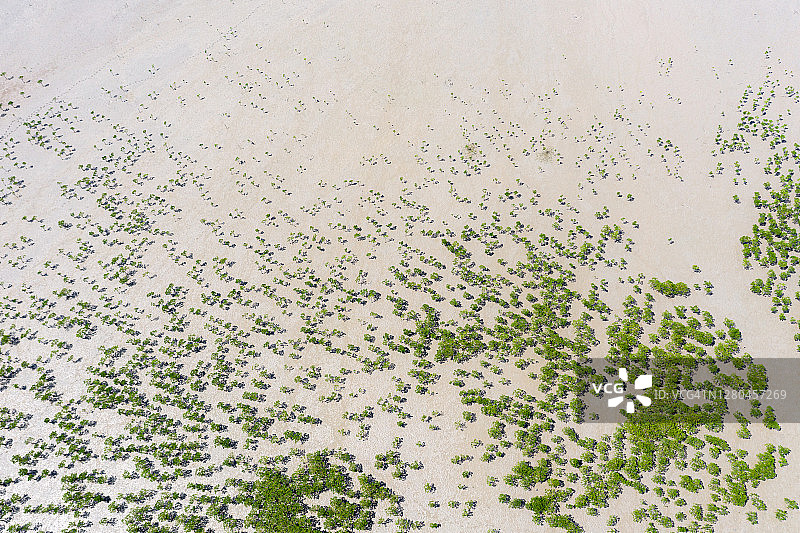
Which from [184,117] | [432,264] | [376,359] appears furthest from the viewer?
[184,117]

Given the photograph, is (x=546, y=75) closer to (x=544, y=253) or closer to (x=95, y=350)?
(x=544, y=253)

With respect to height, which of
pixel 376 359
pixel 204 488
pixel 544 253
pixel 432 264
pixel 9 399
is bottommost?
pixel 204 488

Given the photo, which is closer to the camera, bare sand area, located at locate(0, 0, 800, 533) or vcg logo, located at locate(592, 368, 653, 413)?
bare sand area, located at locate(0, 0, 800, 533)

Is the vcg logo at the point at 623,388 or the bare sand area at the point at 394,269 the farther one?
the vcg logo at the point at 623,388

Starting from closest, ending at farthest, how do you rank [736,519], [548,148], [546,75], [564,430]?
[736,519] < [564,430] < [548,148] < [546,75]

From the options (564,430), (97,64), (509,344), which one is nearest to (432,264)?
(509,344)

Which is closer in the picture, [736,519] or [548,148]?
[736,519]

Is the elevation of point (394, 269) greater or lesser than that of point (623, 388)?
greater

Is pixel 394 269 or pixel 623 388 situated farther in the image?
pixel 394 269
